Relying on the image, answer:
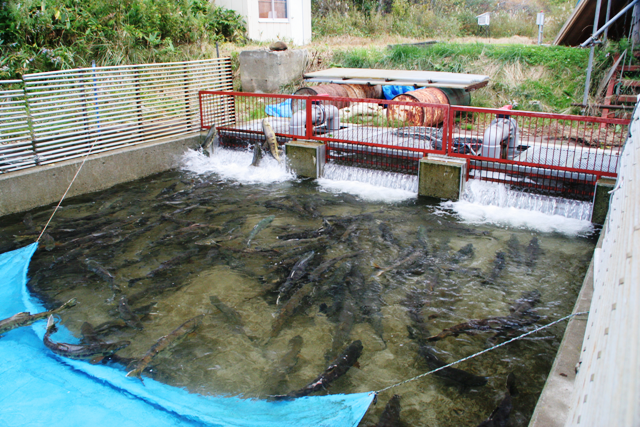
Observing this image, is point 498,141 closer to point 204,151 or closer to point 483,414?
point 483,414

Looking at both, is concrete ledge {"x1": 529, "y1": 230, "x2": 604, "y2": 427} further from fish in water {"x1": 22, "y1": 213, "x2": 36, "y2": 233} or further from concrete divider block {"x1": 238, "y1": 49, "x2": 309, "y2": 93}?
concrete divider block {"x1": 238, "y1": 49, "x2": 309, "y2": 93}

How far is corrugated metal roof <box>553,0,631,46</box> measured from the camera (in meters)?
15.7

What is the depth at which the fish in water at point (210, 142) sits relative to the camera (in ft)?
39.2

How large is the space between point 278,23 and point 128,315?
19.6 m

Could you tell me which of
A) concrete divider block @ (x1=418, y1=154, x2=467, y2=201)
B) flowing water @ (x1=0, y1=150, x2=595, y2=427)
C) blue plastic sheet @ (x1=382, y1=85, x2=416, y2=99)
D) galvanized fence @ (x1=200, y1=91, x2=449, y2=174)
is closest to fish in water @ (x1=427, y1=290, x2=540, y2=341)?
flowing water @ (x1=0, y1=150, x2=595, y2=427)

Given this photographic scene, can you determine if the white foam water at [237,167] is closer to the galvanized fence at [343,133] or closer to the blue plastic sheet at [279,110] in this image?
the galvanized fence at [343,133]

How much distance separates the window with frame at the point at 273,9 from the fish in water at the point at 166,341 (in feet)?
64.5

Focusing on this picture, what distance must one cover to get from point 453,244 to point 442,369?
10.1 ft

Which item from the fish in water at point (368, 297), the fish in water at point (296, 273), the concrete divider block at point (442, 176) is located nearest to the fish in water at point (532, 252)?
the concrete divider block at point (442, 176)

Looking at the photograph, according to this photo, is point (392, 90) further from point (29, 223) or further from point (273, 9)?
point (29, 223)

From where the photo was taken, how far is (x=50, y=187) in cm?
927

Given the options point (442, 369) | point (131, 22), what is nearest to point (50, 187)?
point (442, 369)

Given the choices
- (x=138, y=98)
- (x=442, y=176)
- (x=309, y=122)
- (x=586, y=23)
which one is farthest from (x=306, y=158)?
(x=586, y=23)

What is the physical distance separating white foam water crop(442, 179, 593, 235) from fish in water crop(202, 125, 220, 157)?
6.03 m
